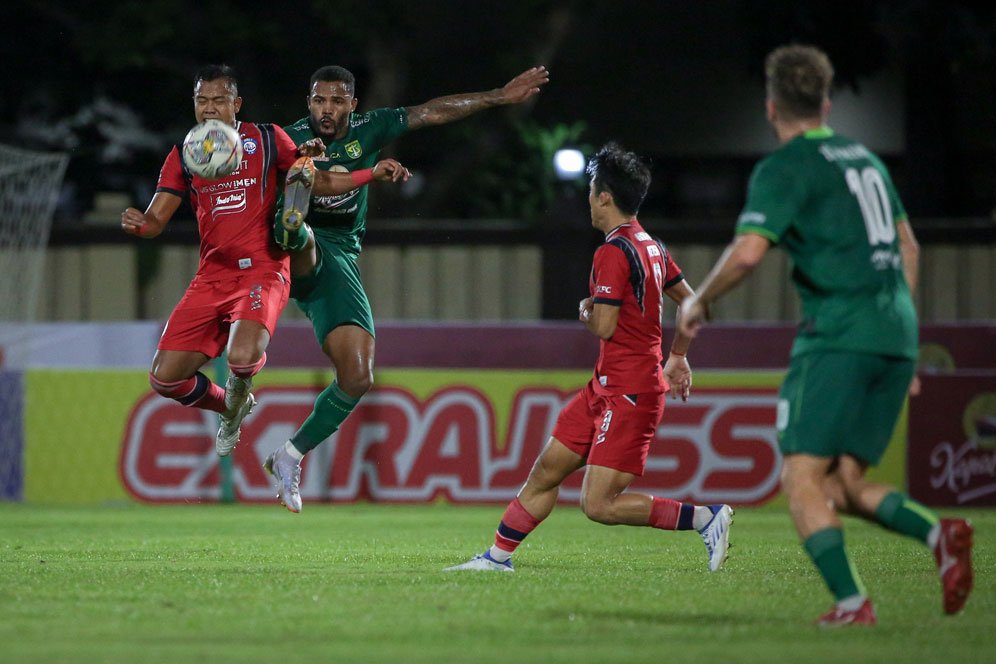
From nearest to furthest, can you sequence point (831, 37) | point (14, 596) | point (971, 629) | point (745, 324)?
point (971, 629) < point (14, 596) < point (745, 324) < point (831, 37)

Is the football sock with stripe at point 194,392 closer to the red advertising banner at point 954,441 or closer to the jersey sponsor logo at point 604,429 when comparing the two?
the jersey sponsor logo at point 604,429

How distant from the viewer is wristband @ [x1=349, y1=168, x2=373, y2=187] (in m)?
8.20

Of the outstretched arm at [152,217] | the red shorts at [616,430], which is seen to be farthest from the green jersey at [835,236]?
the outstretched arm at [152,217]

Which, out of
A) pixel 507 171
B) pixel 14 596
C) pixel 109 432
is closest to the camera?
pixel 14 596

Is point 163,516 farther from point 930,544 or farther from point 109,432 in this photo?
point 930,544

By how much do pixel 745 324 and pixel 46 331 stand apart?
26.8 ft

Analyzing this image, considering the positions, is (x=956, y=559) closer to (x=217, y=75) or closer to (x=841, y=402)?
(x=841, y=402)

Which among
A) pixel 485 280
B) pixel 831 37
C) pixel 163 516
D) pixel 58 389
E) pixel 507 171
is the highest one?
pixel 831 37

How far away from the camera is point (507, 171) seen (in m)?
21.2

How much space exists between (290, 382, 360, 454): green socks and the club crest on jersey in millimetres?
1338

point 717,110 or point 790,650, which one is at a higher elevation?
point 717,110

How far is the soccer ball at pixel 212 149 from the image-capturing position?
327 inches

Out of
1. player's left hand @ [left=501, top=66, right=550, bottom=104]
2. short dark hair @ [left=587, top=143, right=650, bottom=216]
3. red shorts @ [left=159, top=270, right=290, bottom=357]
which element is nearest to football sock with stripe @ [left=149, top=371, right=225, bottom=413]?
red shorts @ [left=159, top=270, right=290, bottom=357]

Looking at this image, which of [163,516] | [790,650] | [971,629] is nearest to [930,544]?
[971,629]
